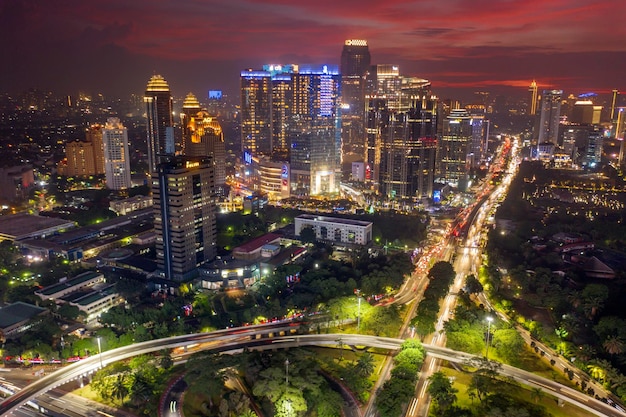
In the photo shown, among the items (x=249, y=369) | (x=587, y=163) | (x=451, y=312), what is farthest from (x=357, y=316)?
(x=587, y=163)

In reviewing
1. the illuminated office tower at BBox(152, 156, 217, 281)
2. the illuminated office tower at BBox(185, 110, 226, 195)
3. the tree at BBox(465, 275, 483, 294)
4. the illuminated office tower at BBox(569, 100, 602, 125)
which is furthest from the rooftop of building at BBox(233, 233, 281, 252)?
the illuminated office tower at BBox(569, 100, 602, 125)

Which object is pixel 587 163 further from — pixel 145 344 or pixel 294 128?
pixel 145 344

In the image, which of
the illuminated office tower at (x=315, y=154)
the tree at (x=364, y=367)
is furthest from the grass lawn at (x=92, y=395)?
the illuminated office tower at (x=315, y=154)

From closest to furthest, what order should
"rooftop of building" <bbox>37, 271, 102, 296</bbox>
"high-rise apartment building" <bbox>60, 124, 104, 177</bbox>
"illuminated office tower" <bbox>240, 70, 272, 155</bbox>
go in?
"rooftop of building" <bbox>37, 271, 102, 296</bbox> → "high-rise apartment building" <bbox>60, 124, 104, 177</bbox> → "illuminated office tower" <bbox>240, 70, 272, 155</bbox>

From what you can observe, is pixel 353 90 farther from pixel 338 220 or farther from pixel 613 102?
pixel 338 220

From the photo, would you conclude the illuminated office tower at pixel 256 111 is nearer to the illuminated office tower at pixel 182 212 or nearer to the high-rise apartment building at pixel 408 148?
the high-rise apartment building at pixel 408 148

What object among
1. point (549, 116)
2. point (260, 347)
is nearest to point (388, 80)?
point (549, 116)

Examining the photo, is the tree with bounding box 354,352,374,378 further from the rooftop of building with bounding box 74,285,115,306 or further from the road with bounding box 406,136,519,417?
the rooftop of building with bounding box 74,285,115,306
